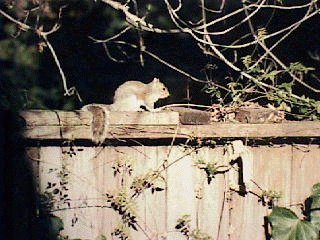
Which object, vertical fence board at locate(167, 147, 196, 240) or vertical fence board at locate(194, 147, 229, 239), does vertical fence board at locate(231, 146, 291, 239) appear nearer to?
vertical fence board at locate(194, 147, 229, 239)

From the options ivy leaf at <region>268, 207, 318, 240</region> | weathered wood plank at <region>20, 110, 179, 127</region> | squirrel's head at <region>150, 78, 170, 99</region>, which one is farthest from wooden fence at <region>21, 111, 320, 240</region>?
squirrel's head at <region>150, 78, 170, 99</region>

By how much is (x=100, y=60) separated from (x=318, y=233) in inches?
101

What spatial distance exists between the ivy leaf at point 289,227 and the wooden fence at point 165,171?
0.12 meters

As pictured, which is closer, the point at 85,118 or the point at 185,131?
the point at 85,118

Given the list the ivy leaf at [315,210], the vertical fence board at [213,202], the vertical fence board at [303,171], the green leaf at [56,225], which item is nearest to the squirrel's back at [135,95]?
the vertical fence board at [213,202]

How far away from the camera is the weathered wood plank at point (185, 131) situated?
273cm

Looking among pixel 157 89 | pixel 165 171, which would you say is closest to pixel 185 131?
pixel 165 171

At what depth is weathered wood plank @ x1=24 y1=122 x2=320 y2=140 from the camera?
2.73 metres

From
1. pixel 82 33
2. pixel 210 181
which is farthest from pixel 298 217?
pixel 82 33

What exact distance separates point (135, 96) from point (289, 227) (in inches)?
46.1

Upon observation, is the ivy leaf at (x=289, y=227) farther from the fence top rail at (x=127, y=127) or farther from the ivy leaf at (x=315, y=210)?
the fence top rail at (x=127, y=127)

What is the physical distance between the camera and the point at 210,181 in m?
3.01

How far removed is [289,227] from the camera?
2984 mm

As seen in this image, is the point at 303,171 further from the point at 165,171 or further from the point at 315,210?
the point at 165,171
